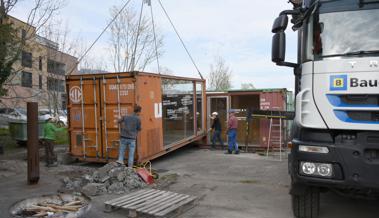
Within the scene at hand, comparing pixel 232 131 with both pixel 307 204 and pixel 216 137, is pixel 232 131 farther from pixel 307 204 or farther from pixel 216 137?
pixel 307 204

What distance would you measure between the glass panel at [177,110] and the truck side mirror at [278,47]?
6.90 m

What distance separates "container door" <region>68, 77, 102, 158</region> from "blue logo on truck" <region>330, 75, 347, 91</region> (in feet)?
24.9

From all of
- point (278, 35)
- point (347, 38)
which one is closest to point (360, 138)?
point (347, 38)

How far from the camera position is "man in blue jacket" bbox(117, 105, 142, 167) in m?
9.73

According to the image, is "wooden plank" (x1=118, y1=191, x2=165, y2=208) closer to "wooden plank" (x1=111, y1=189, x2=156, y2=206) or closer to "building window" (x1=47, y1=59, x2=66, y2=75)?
"wooden plank" (x1=111, y1=189, x2=156, y2=206)

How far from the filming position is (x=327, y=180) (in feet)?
15.0

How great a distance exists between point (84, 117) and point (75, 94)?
0.78 m

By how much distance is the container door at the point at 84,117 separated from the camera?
Result: 10773mm

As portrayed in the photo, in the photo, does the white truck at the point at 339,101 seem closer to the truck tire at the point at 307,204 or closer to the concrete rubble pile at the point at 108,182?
the truck tire at the point at 307,204

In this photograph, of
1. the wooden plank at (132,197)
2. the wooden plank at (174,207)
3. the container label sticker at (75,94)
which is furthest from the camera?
the container label sticker at (75,94)

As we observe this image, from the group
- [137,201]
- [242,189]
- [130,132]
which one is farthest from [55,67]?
[137,201]

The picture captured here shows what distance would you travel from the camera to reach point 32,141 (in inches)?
335

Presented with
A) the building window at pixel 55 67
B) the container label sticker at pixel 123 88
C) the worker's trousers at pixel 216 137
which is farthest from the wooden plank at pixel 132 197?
the building window at pixel 55 67

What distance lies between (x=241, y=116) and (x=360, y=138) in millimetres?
11231
